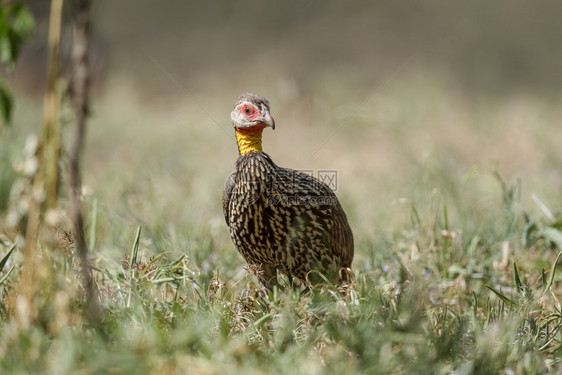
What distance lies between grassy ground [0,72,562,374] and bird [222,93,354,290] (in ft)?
0.62

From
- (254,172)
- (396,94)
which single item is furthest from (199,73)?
(254,172)

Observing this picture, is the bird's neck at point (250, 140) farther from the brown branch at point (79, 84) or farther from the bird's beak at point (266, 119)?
the brown branch at point (79, 84)

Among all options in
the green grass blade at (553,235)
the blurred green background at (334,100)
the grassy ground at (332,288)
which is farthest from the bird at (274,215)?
the green grass blade at (553,235)

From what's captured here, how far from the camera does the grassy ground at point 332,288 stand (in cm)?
188

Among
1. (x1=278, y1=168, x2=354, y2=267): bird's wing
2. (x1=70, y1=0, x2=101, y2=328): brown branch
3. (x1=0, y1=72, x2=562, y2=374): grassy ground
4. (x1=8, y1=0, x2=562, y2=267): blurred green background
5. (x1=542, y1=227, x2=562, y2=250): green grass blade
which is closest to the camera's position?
(x1=70, y1=0, x2=101, y2=328): brown branch

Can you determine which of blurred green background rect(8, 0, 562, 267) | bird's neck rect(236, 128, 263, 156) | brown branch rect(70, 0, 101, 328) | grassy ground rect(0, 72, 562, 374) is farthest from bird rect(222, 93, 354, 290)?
brown branch rect(70, 0, 101, 328)

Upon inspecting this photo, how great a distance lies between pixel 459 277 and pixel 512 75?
725cm

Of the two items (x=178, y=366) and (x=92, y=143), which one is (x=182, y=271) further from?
(x=92, y=143)

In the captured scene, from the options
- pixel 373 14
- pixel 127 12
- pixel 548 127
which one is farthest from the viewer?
pixel 127 12

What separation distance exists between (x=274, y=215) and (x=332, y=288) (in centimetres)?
46

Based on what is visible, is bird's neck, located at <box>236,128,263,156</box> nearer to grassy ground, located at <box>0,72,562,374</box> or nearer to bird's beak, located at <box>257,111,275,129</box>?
bird's beak, located at <box>257,111,275,129</box>

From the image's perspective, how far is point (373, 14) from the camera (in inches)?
433

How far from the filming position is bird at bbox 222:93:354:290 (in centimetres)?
278

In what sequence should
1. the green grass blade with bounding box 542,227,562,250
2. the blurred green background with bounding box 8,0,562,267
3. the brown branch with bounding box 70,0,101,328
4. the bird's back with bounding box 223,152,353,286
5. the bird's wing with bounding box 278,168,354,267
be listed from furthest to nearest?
the blurred green background with bounding box 8,0,562,267 < the green grass blade with bounding box 542,227,562,250 < the bird's wing with bounding box 278,168,354,267 < the bird's back with bounding box 223,152,353,286 < the brown branch with bounding box 70,0,101,328
